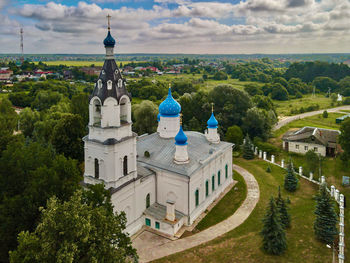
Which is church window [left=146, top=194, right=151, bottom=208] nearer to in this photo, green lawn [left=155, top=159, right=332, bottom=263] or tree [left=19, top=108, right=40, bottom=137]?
green lawn [left=155, top=159, right=332, bottom=263]

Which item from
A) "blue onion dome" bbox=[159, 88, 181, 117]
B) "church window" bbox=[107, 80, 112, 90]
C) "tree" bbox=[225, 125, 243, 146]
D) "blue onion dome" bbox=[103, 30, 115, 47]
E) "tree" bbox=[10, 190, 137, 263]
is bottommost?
"tree" bbox=[225, 125, 243, 146]

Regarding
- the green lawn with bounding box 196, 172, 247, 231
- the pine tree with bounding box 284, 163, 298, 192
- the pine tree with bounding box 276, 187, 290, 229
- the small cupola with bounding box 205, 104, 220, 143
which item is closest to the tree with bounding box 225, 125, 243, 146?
the green lawn with bounding box 196, 172, 247, 231

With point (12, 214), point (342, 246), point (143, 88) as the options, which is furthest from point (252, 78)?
point (12, 214)

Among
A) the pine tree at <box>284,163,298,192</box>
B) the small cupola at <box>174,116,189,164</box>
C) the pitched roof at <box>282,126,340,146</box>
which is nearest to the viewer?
the small cupola at <box>174,116,189,164</box>

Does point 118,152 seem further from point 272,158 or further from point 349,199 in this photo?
point 272,158

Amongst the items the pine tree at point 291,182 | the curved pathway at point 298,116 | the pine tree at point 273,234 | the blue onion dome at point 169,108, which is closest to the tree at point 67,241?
the pine tree at point 273,234

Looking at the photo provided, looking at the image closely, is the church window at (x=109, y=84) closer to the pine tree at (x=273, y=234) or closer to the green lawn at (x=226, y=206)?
the green lawn at (x=226, y=206)
